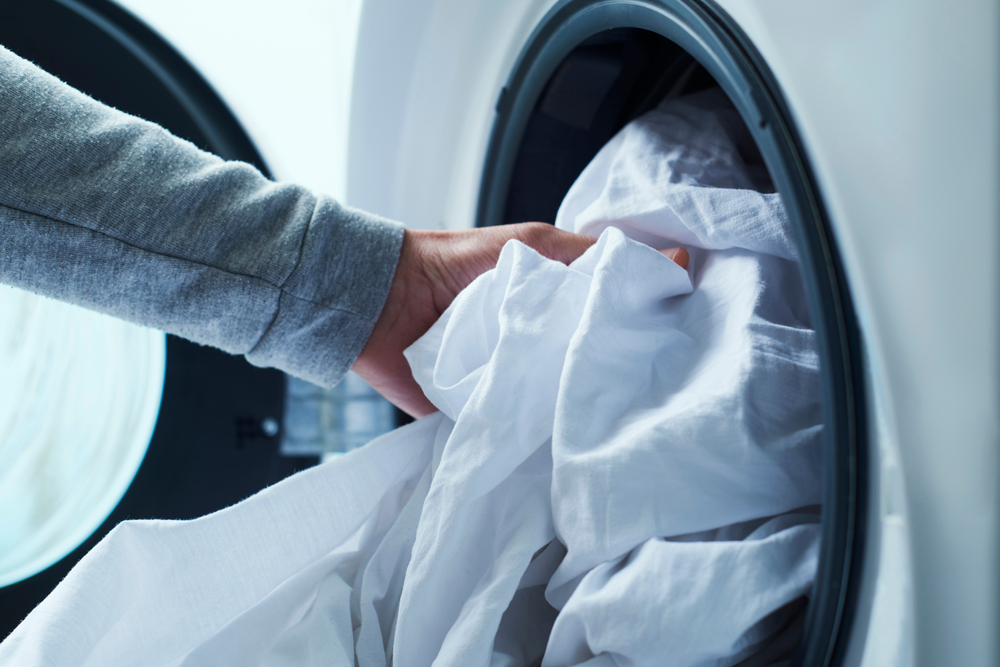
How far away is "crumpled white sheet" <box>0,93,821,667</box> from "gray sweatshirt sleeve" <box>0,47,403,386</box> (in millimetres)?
100

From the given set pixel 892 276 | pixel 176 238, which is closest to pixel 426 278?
pixel 176 238

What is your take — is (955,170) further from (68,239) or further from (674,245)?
(68,239)

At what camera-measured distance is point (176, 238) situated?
45 centimetres

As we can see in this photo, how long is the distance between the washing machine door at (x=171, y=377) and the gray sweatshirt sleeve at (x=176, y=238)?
0.96 ft

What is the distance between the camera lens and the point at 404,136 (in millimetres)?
625

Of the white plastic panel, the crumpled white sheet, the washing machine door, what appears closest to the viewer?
the white plastic panel

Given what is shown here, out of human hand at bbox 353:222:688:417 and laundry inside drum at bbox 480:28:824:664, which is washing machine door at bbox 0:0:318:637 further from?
laundry inside drum at bbox 480:28:824:664

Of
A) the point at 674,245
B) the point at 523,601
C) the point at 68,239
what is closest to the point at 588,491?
the point at 523,601

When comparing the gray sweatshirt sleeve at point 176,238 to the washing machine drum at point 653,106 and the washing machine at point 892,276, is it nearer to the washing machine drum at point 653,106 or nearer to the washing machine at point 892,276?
the washing machine drum at point 653,106

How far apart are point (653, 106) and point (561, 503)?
417mm

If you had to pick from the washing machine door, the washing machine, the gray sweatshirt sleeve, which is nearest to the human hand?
the gray sweatshirt sleeve

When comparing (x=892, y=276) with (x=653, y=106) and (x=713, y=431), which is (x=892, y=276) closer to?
(x=713, y=431)

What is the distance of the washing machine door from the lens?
0.69 m

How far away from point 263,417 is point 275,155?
0.32 meters
